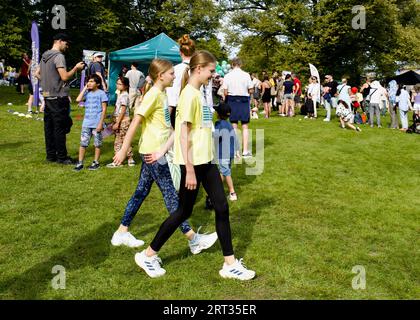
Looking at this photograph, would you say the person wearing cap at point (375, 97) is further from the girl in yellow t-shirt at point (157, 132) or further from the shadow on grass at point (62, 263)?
the girl in yellow t-shirt at point (157, 132)

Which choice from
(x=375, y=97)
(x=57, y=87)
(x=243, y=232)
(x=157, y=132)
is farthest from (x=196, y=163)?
(x=375, y=97)

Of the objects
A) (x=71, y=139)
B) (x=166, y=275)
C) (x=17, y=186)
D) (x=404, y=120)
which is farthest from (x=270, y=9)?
(x=166, y=275)

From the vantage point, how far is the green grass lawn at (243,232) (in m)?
3.91

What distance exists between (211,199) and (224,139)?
2168mm

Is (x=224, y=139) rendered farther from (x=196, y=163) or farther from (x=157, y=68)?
(x=196, y=163)

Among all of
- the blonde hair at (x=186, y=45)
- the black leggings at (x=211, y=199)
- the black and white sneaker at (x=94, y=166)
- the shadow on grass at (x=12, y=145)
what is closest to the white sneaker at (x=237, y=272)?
the black leggings at (x=211, y=199)

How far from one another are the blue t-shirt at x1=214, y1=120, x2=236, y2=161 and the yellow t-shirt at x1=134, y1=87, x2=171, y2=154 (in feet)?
5.64

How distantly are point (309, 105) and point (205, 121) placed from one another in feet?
51.6

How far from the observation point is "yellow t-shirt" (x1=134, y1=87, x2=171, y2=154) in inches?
168

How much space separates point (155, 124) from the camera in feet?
14.2

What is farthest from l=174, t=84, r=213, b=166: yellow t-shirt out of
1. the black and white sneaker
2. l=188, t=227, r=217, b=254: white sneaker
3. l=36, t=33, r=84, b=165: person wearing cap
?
l=36, t=33, r=84, b=165: person wearing cap

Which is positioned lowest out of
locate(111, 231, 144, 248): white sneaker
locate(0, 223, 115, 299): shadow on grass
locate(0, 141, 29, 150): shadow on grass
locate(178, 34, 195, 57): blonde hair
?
locate(0, 223, 115, 299): shadow on grass

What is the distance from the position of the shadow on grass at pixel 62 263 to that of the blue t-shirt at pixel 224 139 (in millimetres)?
1777

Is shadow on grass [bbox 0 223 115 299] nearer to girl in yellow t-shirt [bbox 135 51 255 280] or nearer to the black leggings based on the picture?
girl in yellow t-shirt [bbox 135 51 255 280]
